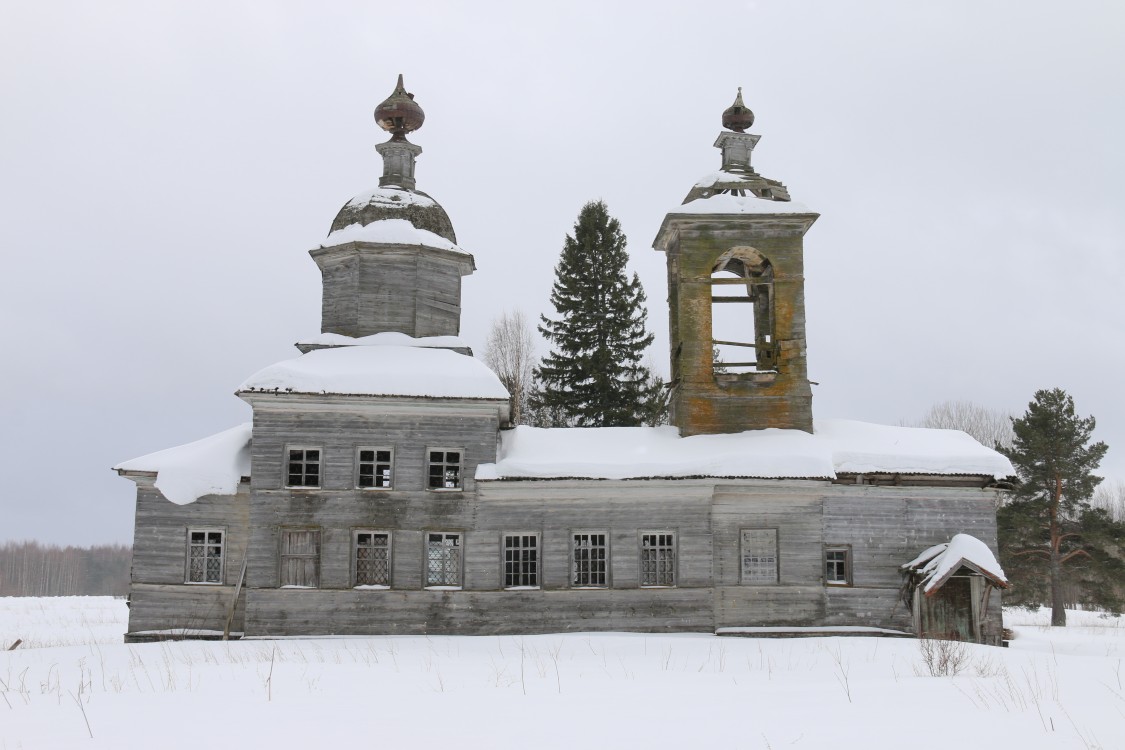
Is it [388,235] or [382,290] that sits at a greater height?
[388,235]

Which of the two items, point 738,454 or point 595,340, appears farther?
point 595,340

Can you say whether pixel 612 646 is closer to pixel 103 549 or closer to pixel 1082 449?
pixel 1082 449

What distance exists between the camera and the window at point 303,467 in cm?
2180

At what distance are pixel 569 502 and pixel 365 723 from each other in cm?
1359

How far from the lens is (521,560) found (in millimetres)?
22062

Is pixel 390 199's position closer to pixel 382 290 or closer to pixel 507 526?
pixel 382 290

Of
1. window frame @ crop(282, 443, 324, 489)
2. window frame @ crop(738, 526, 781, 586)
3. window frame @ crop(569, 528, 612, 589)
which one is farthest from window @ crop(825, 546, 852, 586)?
window frame @ crop(282, 443, 324, 489)

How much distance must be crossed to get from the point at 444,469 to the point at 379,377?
256 cm

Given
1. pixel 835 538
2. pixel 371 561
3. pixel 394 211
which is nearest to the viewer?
pixel 371 561

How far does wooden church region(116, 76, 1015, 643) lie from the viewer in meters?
21.5

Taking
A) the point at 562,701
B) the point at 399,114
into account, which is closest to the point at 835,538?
the point at 562,701

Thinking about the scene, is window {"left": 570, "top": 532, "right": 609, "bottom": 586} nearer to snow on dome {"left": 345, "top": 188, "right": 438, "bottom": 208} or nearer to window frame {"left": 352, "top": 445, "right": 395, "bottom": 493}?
window frame {"left": 352, "top": 445, "right": 395, "bottom": 493}

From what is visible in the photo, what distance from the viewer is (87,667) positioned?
15.2 meters

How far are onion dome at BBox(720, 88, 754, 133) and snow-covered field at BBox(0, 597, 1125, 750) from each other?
14863 mm
